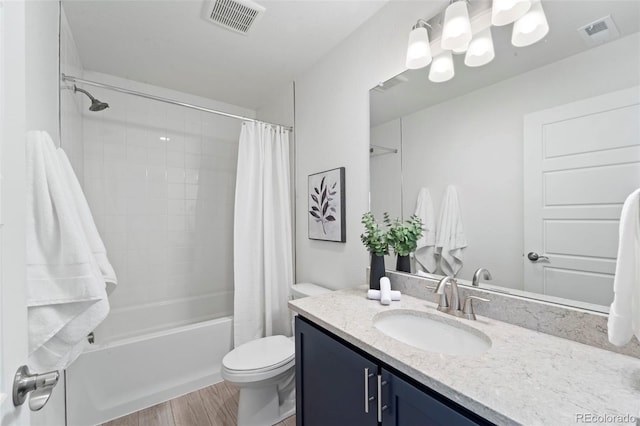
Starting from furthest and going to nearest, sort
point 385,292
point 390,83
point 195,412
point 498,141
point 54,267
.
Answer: point 195,412
point 390,83
point 385,292
point 498,141
point 54,267

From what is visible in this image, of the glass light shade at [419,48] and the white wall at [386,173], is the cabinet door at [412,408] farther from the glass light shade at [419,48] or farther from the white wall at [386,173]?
the glass light shade at [419,48]

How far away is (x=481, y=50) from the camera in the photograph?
114cm

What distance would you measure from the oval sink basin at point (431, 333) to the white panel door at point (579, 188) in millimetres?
293

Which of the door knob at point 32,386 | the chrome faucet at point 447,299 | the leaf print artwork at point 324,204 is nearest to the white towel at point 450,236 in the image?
the chrome faucet at point 447,299

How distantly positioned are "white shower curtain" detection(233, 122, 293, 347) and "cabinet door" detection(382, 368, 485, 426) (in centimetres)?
142

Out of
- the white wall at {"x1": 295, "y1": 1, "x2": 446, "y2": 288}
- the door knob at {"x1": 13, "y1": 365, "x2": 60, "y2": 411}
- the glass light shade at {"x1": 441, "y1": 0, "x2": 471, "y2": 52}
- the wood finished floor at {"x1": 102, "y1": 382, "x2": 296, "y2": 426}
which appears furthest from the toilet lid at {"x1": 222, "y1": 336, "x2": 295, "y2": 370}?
the glass light shade at {"x1": 441, "y1": 0, "x2": 471, "y2": 52}

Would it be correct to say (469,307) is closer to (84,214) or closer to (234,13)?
(84,214)

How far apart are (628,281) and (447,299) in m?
0.57

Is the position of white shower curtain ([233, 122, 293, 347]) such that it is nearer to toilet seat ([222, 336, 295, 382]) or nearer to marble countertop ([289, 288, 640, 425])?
toilet seat ([222, 336, 295, 382])

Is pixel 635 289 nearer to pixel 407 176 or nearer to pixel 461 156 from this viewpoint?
pixel 461 156

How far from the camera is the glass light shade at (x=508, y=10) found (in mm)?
1002

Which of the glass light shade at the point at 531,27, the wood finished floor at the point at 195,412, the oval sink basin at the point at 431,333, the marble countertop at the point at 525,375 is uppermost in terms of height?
the glass light shade at the point at 531,27

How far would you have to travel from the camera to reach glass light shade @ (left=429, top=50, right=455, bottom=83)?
127cm

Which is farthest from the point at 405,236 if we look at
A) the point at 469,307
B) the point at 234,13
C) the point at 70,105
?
the point at 70,105
